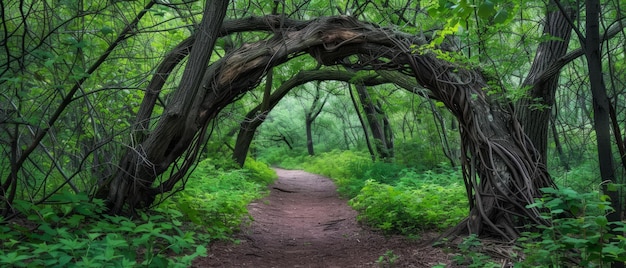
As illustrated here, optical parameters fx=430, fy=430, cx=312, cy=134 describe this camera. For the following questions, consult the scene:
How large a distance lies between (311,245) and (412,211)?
1.50 meters

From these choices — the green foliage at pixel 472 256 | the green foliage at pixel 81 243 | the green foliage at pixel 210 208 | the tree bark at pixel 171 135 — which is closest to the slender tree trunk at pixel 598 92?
the green foliage at pixel 472 256

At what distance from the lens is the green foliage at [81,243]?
286 cm

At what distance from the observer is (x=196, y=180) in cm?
824

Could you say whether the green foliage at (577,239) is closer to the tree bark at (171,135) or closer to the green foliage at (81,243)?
the green foliage at (81,243)

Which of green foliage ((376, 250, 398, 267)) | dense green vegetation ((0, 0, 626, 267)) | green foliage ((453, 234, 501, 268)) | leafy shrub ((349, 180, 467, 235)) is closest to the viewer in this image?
green foliage ((453, 234, 501, 268))

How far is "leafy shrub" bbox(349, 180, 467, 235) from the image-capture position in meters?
5.90

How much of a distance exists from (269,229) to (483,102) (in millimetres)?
3975

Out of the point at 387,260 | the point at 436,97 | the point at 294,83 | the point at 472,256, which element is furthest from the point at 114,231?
the point at 294,83

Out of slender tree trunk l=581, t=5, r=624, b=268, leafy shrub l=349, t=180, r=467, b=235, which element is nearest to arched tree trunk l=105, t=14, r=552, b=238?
leafy shrub l=349, t=180, r=467, b=235

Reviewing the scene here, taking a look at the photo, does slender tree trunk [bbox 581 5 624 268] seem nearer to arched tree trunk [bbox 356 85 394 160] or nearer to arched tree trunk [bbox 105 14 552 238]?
arched tree trunk [bbox 105 14 552 238]

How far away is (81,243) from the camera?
3.07 m

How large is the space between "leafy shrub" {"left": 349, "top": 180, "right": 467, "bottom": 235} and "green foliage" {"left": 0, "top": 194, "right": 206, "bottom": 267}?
290 centimetres

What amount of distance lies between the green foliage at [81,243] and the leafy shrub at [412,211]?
290 centimetres

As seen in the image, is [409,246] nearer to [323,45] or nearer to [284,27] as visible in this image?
[323,45]
